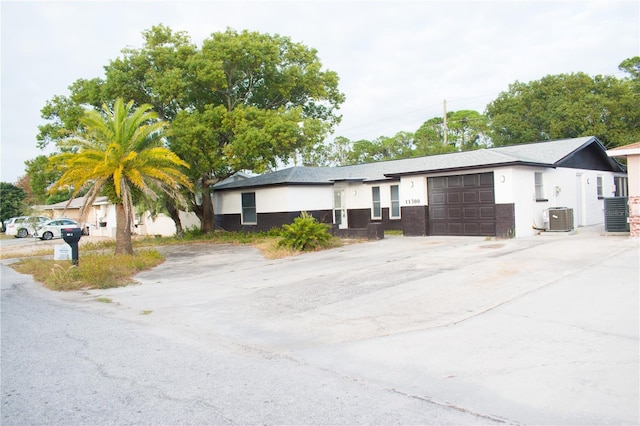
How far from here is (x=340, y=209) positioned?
89.5 feet

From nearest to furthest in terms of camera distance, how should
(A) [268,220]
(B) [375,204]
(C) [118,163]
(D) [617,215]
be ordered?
(D) [617,215] → (C) [118,163] → (B) [375,204] → (A) [268,220]

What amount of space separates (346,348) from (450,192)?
14.7 meters

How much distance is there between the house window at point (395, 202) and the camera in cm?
2497

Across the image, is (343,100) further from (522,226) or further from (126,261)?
(126,261)

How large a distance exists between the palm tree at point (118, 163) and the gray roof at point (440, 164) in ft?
26.7

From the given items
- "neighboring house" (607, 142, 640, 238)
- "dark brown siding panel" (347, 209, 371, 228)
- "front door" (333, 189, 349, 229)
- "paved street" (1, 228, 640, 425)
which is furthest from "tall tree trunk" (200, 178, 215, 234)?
"neighboring house" (607, 142, 640, 238)

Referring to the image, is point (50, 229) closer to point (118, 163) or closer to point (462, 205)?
point (118, 163)

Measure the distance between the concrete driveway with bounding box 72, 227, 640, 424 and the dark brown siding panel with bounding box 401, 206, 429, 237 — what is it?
560cm

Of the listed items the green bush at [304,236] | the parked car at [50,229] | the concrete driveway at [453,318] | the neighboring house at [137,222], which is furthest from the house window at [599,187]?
the parked car at [50,229]

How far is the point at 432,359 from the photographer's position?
19.4 ft

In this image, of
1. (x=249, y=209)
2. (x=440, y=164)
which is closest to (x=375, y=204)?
(x=440, y=164)

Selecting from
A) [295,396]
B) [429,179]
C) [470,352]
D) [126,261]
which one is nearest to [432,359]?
[470,352]

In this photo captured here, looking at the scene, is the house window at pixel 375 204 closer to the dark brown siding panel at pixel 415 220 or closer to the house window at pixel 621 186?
the dark brown siding panel at pixel 415 220

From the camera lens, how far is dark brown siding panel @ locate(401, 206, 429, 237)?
20.9 meters
